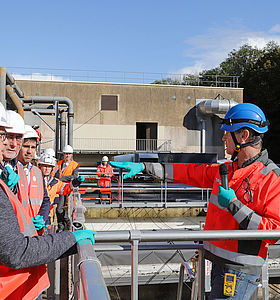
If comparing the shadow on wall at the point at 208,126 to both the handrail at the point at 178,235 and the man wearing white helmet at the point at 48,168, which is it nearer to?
the man wearing white helmet at the point at 48,168

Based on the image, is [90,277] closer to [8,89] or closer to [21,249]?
[21,249]

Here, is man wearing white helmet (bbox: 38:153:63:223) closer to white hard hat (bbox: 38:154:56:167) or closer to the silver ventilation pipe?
white hard hat (bbox: 38:154:56:167)

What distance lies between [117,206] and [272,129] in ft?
90.9

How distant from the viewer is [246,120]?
95.9 inches

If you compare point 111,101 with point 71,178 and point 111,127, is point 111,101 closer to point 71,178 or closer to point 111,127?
point 111,127

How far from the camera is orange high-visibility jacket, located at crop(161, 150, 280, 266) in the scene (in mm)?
2110

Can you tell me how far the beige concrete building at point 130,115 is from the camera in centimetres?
2858

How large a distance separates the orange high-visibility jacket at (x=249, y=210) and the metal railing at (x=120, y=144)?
26.5m

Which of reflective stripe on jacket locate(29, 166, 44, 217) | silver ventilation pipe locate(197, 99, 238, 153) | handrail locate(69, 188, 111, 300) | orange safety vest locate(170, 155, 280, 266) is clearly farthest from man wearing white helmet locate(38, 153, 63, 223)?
silver ventilation pipe locate(197, 99, 238, 153)

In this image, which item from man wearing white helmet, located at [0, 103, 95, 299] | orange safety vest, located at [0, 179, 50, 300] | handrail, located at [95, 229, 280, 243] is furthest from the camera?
handrail, located at [95, 229, 280, 243]

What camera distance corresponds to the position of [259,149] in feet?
8.03

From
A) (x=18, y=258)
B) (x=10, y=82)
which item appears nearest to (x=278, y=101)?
(x=10, y=82)

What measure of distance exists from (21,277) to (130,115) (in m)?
27.9

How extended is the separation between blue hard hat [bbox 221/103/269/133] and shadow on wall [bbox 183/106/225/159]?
2757 cm
